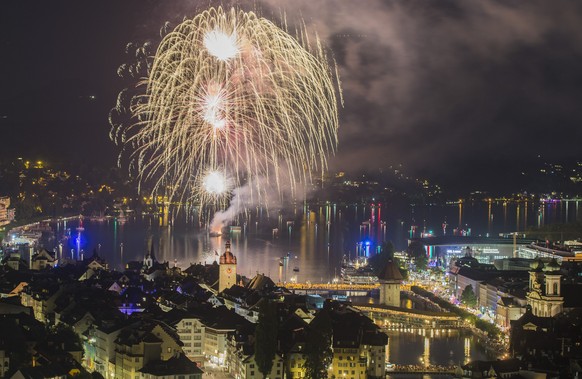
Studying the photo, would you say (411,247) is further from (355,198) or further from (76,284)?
(355,198)

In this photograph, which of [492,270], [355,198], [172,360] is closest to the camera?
[172,360]

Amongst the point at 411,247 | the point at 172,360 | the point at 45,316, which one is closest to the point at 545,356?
the point at 172,360

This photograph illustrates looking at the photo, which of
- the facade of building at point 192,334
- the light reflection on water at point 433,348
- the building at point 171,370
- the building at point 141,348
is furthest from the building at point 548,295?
the building at point 171,370

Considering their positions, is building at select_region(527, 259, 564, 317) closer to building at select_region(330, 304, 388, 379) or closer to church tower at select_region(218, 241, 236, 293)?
building at select_region(330, 304, 388, 379)

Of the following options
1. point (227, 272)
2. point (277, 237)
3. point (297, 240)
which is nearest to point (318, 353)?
point (227, 272)

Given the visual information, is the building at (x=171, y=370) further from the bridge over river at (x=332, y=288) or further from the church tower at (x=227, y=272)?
the bridge over river at (x=332, y=288)

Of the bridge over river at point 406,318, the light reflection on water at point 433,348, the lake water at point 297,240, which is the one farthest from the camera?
the bridge over river at point 406,318

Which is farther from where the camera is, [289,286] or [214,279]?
[289,286]

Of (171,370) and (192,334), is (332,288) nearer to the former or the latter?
(192,334)
